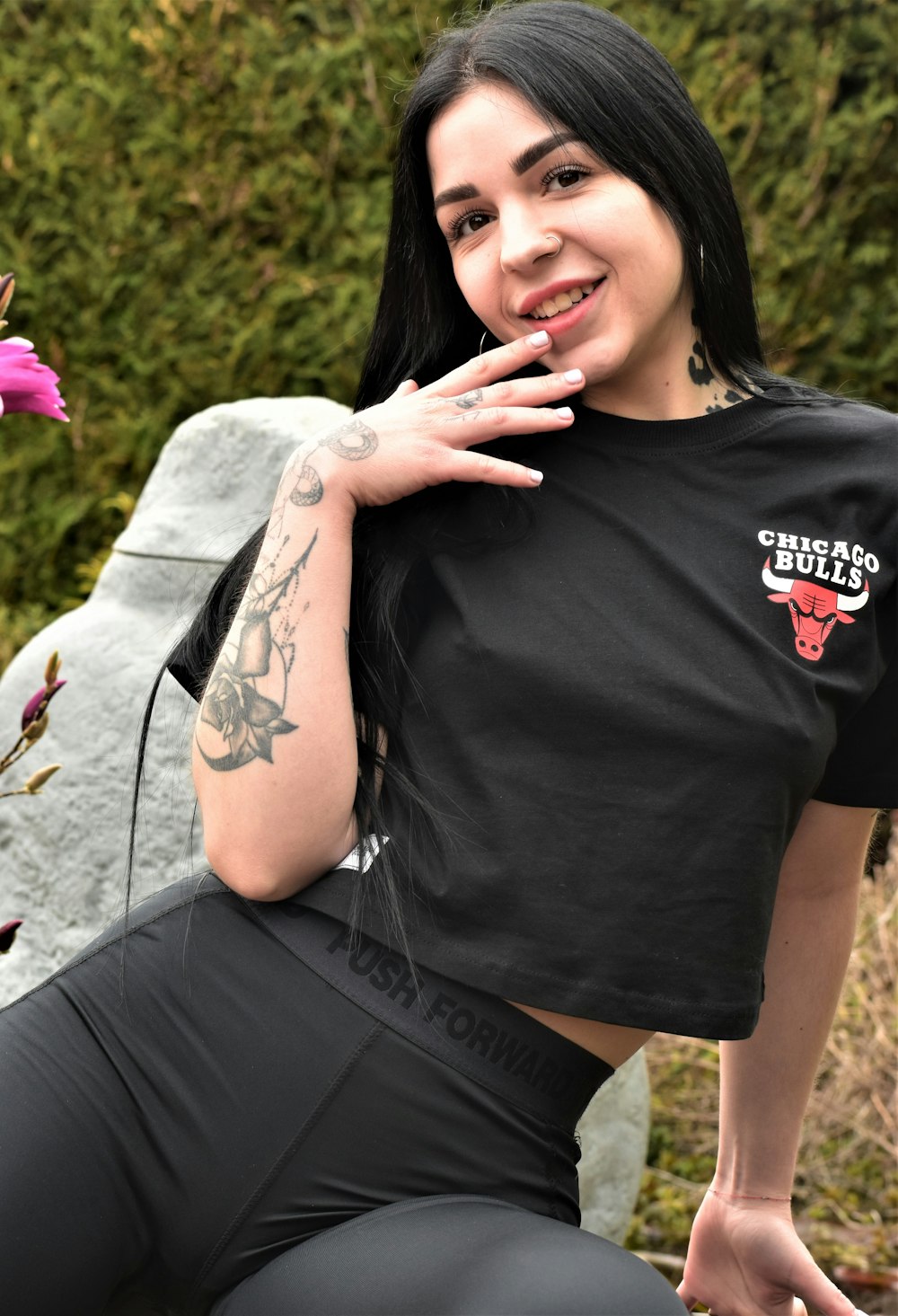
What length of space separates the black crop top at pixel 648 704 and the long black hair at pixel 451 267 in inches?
1.3

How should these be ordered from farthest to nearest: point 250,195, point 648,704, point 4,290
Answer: point 250,195 < point 648,704 < point 4,290

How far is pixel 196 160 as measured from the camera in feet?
14.3

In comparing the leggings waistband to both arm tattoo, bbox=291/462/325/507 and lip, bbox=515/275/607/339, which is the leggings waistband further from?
lip, bbox=515/275/607/339

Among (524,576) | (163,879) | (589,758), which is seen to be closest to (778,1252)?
(589,758)

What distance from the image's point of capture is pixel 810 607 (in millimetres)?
1526

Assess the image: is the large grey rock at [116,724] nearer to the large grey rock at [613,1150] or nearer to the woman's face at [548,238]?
the large grey rock at [613,1150]

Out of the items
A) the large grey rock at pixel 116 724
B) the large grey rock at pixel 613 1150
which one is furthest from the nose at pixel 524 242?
the large grey rock at pixel 613 1150

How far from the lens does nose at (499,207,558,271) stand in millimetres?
1526

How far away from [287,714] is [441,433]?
0.36 m

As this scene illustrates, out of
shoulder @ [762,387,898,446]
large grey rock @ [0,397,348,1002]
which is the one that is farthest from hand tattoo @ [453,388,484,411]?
large grey rock @ [0,397,348,1002]

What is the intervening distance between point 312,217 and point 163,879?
246cm

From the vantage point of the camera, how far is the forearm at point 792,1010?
68.1 inches

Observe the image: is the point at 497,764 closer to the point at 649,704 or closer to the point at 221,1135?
the point at 649,704

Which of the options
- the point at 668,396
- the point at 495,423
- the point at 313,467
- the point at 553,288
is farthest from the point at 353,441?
the point at 668,396
